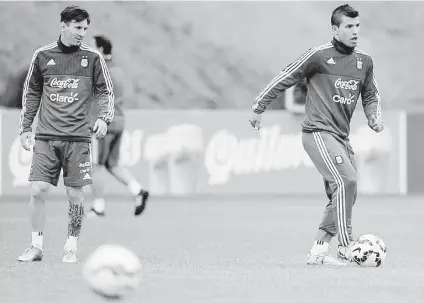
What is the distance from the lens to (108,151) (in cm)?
1645

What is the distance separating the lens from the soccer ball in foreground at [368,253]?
389 inches

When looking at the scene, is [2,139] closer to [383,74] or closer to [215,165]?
[215,165]

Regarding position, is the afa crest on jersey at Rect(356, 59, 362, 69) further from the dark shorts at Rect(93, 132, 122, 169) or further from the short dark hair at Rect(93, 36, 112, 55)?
the dark shorts at Rect(93, 132, 122, 169)

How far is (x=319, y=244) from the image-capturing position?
1020 centimetres

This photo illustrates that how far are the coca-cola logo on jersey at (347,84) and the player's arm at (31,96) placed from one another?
7.85ft

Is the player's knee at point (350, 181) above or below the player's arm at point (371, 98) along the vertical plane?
below

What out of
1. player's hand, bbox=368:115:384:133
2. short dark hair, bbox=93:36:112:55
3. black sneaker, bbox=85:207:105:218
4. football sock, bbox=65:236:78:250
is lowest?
football sock, bbox=65:236:78:250

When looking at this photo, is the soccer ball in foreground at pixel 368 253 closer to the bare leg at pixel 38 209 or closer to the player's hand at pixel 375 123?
the player's hand at pixel 375 123

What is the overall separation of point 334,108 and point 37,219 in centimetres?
254

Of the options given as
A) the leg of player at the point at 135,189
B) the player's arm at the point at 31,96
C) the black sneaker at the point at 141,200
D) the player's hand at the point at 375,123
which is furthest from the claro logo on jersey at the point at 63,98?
the black sneaker at the point at 141,200

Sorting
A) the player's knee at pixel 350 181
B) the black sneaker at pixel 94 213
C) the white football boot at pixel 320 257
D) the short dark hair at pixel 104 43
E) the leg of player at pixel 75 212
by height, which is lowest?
the white football boot at pixel 320 257

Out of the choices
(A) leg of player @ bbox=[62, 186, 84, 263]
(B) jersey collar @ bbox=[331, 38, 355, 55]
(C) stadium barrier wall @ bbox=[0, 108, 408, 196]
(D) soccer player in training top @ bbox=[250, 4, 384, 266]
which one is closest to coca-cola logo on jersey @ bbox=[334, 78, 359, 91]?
(D) soccer player in training top @ bbox=[250, 4, 384, 266]

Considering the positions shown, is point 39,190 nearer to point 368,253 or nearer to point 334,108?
point 334,108

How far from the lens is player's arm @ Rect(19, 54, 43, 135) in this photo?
10477 mm
